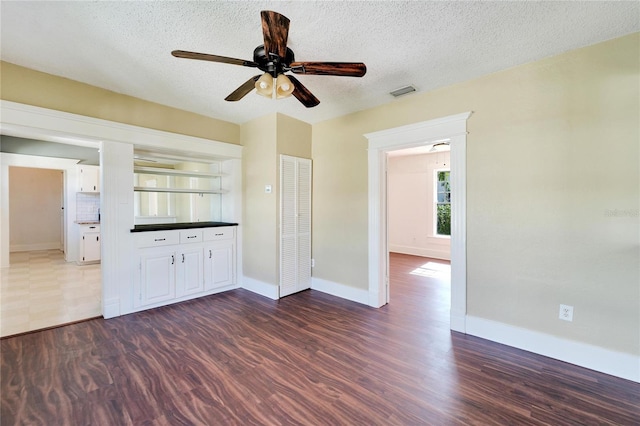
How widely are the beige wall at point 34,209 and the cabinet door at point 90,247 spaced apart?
2.73 m

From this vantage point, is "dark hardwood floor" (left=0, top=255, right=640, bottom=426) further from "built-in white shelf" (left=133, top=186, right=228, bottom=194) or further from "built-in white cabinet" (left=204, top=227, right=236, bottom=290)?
"built-in white shelf" (left=133, top=186, right=228, bottom=194)

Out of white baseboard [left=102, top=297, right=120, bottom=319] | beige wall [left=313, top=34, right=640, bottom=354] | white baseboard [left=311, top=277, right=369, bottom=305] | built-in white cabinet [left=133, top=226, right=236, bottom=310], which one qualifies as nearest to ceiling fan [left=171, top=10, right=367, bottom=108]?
beige wall [left=313, top=34, right=640, bottom=354]

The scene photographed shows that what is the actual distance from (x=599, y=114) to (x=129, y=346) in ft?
14.9

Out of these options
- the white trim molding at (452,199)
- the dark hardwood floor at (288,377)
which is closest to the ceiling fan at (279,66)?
the white trim molding at (452,199)

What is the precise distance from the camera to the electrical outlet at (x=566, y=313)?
2219 millimetres

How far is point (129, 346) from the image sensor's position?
2.43 meters

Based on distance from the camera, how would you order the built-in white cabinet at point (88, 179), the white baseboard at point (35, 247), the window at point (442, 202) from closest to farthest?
the built-in white cabinet at point (88, 179) → the window at point (442, 202) → the white baseboard at point (35, 247)

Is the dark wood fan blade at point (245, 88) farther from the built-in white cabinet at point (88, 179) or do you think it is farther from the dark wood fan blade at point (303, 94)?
the built-in white cabinet at point (88, 179)

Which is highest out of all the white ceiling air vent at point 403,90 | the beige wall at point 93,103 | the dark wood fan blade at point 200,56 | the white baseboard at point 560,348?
the white ceiling air vent at point 403,90

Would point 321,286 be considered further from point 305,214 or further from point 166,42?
point 166,42

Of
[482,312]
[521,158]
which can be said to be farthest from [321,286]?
[521,158]

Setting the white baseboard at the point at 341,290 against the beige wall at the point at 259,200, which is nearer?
the white baseboard at the point at 341,290

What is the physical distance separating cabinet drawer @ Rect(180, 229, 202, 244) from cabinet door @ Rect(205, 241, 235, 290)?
205 mm

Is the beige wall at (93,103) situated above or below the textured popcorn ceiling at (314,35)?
below
